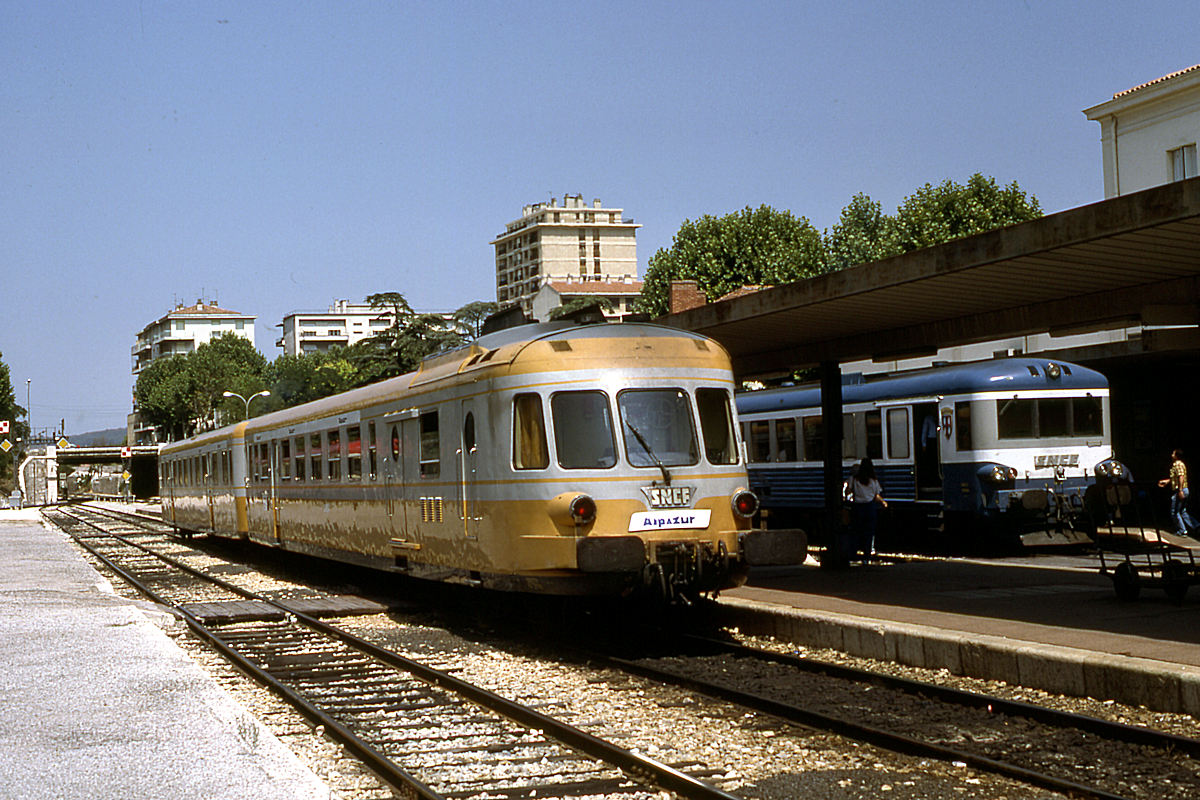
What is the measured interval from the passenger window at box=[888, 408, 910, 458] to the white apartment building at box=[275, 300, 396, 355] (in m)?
152

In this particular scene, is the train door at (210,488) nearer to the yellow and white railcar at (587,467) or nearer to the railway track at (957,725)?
the yellow and white railcar at (587,467)

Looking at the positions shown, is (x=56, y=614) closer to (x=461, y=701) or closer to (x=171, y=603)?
(x=171, y=603)

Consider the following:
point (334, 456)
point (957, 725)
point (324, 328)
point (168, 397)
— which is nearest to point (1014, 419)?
point (334, 456)

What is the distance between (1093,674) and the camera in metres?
8.77

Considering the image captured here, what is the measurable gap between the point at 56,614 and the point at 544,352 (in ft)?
25.4

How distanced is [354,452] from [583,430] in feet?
20.4

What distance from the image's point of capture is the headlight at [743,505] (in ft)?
38.9

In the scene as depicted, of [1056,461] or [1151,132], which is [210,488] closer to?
[1056,461]

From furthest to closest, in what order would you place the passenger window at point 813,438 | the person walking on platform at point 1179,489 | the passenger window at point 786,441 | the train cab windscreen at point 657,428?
the passenger window at point 786,441 < the passenger window at point 813,438 < the person walking on platform at point 1179,489 < the train cab windscreen at point 657,428

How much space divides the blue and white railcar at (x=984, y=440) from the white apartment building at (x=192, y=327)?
155 m

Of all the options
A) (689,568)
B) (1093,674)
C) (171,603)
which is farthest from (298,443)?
(1093,674)

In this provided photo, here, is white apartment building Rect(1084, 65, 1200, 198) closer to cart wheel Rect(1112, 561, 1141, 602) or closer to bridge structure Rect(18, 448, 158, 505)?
cart wheel Rect(1112, 561, 1141, 602)

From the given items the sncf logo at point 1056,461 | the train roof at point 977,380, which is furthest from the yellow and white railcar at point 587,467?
the sncf logo at point 1056,461

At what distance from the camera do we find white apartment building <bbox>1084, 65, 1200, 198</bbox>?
38.7 meters
